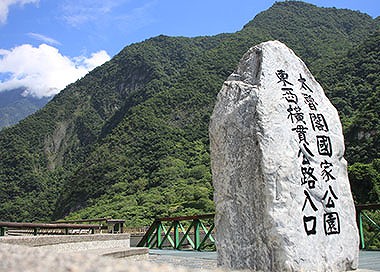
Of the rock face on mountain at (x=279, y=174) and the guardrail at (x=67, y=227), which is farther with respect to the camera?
the guardrail at (x=67, y=227)

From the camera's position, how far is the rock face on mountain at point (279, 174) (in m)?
4.16

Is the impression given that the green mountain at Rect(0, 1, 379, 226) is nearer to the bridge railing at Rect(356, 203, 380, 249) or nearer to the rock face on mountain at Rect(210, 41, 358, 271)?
the bridge railing at Rect(356, 203, 380, 249)

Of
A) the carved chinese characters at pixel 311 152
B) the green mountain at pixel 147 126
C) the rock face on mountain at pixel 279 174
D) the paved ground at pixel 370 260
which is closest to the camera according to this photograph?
the rock face on mountain at pixel 279 174

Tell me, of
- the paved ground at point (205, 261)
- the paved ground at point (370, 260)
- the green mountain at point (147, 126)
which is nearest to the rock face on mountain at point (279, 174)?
the paved ground at point (370, 260)

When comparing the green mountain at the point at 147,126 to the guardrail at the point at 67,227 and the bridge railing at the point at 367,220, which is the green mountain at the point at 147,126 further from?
the bridge railing at the point at 367,220

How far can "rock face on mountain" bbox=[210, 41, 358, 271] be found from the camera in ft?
13.6

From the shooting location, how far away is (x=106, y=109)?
97750 mm

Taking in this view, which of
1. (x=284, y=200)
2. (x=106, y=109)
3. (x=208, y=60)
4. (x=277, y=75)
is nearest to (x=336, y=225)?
(x=284, y=200)

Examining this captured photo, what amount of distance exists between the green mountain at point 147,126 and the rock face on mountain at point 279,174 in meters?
24.9

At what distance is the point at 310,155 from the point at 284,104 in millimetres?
583

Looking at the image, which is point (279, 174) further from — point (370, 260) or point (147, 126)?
point (147, 126)

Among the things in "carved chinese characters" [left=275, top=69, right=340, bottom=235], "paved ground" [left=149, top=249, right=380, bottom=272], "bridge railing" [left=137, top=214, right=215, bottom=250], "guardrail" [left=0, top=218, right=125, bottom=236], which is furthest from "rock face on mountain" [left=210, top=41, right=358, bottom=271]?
"guardrail" [left=0, top=218, right=125, bottom=236]

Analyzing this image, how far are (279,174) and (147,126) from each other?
57.6 metres

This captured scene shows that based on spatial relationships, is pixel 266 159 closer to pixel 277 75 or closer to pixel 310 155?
pixel 310 155
